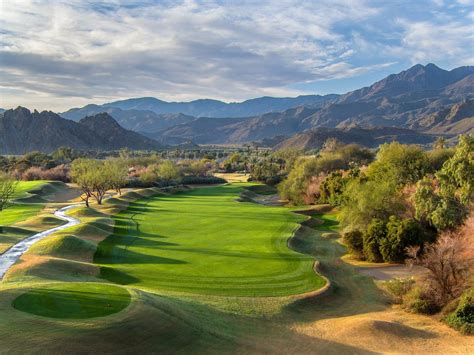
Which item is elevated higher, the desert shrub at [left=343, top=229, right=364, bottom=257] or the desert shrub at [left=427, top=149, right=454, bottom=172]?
the desert shrub at [left=427, top=149, right=454, bottom=172]

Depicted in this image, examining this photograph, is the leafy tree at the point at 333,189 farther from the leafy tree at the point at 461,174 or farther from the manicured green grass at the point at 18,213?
the manicured green grass at the point at 18,213

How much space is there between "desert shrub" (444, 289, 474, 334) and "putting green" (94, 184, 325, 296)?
359 inches

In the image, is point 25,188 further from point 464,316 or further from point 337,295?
point 464,316

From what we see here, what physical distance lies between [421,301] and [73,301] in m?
21.0

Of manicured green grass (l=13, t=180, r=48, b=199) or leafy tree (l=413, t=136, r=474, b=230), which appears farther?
manicured green grass (l=13, t=180, r=48, b=199)

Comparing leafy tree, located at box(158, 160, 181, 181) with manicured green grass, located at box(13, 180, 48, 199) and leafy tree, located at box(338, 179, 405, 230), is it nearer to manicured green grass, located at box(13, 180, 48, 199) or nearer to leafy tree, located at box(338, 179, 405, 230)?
manicured green grass, located at box(13, 180, 48, 199)

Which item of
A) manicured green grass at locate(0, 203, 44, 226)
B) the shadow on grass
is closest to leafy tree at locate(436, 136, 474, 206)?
the shadow on grass

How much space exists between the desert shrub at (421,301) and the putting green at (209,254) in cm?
612

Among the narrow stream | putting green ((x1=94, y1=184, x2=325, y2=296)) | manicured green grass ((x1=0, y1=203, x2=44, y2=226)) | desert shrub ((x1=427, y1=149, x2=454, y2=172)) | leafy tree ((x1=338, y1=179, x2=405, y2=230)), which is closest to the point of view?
putting green ((x1=94, y1=184, x2=325, y2=296))

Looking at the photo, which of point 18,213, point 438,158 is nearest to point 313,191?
point 438,158

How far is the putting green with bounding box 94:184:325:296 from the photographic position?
32.9 metres

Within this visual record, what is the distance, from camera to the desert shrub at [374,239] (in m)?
43.6

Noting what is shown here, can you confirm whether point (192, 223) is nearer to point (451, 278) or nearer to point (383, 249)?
point (383, 249)

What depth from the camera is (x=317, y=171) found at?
324 feet
